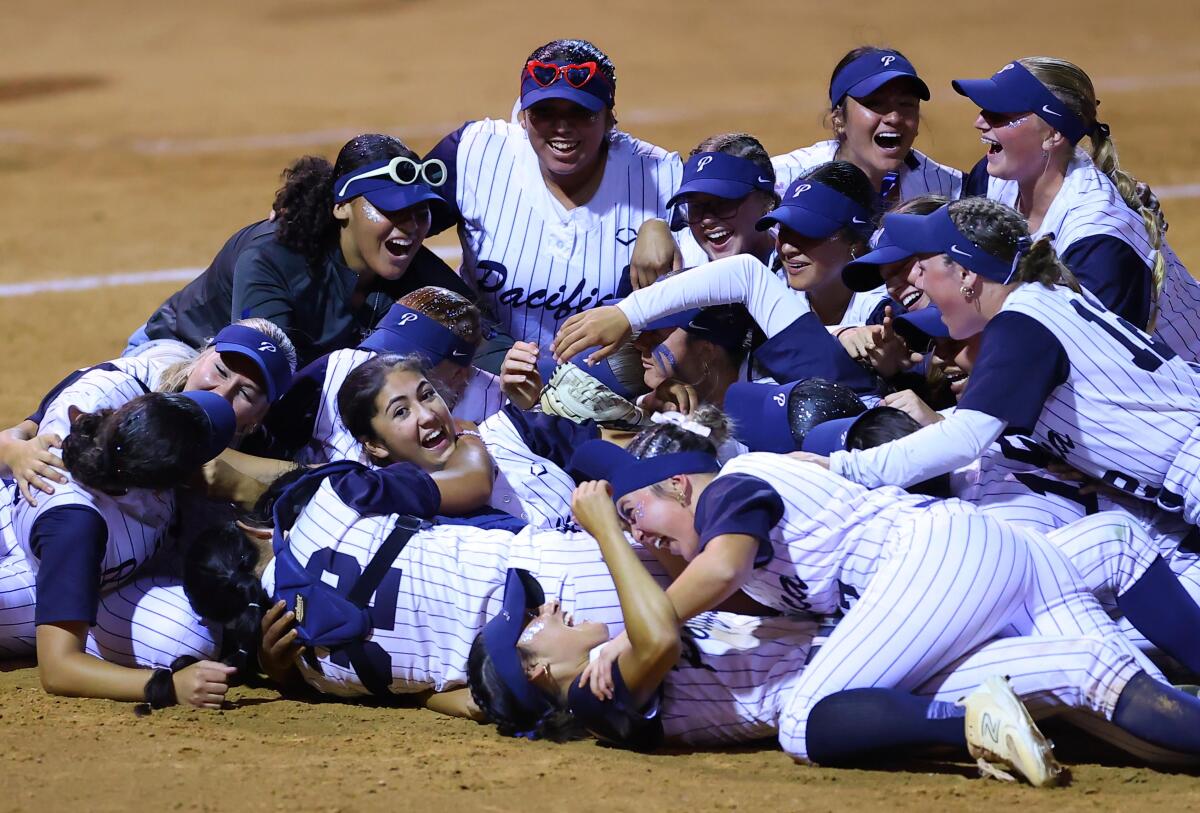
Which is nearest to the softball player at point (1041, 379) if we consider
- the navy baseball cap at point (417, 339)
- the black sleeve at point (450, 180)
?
the navy baseball cap at point (417, 339)

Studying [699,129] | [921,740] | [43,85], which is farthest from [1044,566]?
[43,85]

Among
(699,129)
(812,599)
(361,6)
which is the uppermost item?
(361,6)

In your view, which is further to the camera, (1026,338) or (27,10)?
(27,10)

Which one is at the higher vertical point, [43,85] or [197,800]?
[43,85]

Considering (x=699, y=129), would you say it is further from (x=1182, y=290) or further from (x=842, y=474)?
(x=842, y=474)

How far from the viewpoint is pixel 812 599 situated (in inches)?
166

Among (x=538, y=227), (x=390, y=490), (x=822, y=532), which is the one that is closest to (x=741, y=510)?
(x=822, y=532)

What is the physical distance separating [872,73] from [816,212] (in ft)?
3.08

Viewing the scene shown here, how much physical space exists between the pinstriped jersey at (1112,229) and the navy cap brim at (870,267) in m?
0.58

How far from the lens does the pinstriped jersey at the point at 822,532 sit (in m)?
4.14

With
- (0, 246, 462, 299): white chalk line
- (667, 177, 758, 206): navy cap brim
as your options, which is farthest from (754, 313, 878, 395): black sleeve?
(0, 246, 462, 299): white chalk line

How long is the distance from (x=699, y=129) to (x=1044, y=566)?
10375 mm

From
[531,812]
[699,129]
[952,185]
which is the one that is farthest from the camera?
[699,129]

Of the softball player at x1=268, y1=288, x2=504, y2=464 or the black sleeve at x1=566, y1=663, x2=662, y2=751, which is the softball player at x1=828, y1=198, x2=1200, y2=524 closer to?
the black sleeve at x1=566, y1=663, x2=662, y2=751
